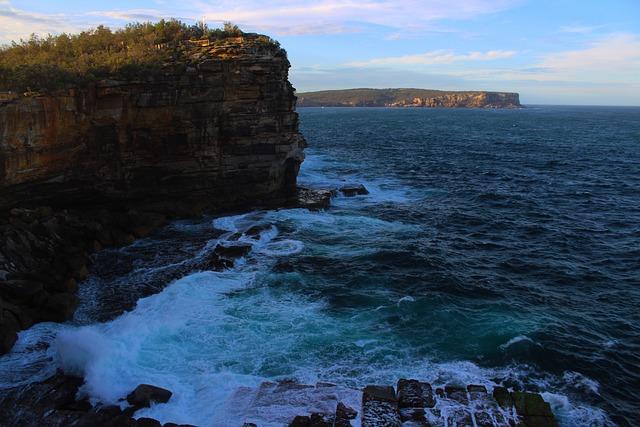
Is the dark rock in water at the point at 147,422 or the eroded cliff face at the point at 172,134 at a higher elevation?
the eroded cliff face at the point at 172,134

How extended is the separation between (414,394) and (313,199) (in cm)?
2580

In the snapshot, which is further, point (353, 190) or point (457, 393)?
point (353, 190)

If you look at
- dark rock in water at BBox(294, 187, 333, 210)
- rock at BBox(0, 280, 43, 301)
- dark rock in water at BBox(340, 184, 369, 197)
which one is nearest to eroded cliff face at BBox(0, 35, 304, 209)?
dark rock in water at BBox(294, 187, 333, 210)

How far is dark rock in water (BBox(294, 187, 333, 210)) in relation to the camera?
1567 inches

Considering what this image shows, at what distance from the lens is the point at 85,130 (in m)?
32.3

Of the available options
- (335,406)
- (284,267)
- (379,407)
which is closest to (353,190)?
(284,267)

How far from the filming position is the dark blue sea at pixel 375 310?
17688 mm

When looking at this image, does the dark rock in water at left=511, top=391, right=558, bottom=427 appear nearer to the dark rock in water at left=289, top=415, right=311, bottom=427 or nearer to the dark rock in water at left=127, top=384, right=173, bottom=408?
the dark rock in water at left=289, top=415, right=311, bottom=427

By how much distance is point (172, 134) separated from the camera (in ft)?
116

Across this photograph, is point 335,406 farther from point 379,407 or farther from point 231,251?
point 231,251

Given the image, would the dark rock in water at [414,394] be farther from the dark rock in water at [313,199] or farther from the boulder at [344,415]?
the dark rock in water at [313,199]

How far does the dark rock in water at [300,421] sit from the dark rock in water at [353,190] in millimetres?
30656

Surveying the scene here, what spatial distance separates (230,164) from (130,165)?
22.8ft

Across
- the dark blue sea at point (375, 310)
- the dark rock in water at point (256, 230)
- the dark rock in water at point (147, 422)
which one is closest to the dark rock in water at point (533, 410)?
the dark blue sea at point (375, 310)
